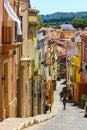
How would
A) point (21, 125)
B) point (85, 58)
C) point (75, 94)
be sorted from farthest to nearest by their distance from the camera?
1. point (75, 94)
2. point (85, 58)
3. point (21, 125)

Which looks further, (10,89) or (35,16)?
(35,16)

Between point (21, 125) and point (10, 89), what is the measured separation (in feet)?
15.8

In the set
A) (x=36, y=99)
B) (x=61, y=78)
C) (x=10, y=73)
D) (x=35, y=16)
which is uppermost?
(x=35, y=16)

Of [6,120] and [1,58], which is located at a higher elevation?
[1,58]

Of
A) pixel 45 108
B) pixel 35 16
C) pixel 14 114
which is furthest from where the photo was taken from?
pixel 45 108

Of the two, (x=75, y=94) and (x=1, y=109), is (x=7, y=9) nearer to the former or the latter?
(x=1, y=109)

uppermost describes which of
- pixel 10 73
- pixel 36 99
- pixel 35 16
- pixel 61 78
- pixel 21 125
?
pixel 35 16

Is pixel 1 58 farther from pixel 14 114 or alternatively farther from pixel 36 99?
pixel 36 99

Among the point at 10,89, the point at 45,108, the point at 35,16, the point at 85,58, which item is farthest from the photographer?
the point at 85,58

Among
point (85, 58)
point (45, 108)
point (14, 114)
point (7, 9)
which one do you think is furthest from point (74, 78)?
point (7, 9)

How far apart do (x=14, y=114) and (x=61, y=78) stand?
73909mm

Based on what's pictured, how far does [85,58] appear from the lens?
53500 millimetres

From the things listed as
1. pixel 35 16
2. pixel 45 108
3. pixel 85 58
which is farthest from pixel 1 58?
pixel 85 58

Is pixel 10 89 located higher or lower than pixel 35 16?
lower
